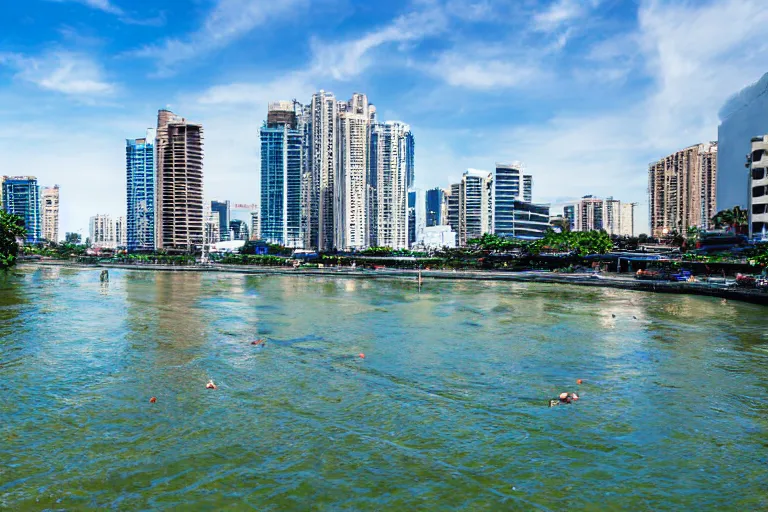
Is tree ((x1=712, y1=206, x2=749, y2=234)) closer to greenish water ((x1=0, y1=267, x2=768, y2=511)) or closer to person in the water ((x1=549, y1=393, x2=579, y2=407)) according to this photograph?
greenish water ((x1=0, y1=267, x2=768, y2=511))

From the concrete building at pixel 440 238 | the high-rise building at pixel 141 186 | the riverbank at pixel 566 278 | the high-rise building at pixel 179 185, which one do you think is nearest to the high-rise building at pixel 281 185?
the high-rise building at pixel 179 185

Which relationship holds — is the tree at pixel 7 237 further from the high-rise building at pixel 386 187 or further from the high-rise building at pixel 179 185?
the high-rise building at pixel 386 187

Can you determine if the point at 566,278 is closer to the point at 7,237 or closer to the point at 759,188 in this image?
the point at 759,188

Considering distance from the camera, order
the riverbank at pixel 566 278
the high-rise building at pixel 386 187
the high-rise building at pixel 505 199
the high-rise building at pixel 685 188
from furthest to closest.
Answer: the high-rise building at pixel 505 199 → the high-rise building at pixel 386 187 → the high-rise building at pixel 685 188 → the riverbank at pixel 566 278

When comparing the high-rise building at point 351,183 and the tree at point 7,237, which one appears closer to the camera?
the tree at point 7,237

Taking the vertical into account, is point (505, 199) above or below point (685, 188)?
below

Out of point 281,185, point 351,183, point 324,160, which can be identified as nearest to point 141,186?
point 281,185

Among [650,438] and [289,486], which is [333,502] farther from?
[650,438]
